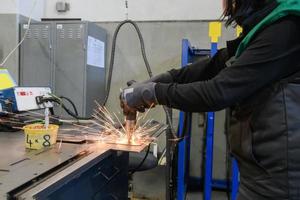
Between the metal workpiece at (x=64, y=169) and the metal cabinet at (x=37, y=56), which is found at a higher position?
the metal cabinet at (x=37, y=56)

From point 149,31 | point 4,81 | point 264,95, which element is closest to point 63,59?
point 149,31

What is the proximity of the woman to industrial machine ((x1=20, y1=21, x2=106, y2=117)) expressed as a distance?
1.93 meters

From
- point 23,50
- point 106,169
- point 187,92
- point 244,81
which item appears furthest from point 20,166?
point 23,50

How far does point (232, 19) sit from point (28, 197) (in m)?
0.88

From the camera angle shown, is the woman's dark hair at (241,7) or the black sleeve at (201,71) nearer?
the woman's dark hair at (241,7)

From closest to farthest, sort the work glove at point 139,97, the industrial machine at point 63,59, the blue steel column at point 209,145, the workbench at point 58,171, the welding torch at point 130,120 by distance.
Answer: the workbench at point 58,171 → the work glove at point 139,97 → the welding torch at point 130,120 → the blue steel column at point 209,145 → the industrial machine at point 63,59

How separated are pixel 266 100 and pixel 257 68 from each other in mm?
127

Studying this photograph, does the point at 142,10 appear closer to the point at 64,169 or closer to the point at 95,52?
the point at 95,52

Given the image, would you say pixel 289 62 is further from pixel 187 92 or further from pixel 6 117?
pixel 6 117

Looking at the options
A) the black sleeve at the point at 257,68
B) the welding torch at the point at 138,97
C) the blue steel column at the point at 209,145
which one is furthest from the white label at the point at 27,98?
the blue steel column at the point at 209,145

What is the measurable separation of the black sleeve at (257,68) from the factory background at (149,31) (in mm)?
2030

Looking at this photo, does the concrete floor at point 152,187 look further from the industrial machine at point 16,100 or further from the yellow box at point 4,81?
the yellow box at point 4,81

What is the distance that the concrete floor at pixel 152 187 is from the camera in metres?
2.96

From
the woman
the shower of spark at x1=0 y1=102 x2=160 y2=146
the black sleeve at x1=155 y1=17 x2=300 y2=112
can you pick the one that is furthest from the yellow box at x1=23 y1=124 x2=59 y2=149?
the black sleeve at x1=155 y1=17 x2=300 y2=112
